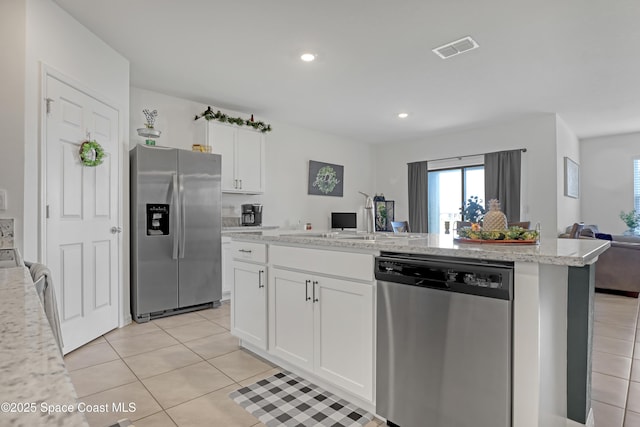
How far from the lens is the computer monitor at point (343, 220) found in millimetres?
6371

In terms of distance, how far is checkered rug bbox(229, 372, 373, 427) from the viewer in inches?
71.9

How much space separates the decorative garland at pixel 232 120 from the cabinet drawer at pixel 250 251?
2293 millimetres

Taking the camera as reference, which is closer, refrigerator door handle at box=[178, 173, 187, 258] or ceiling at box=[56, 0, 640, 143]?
ceiling at box=[56, 0, 640, 143]

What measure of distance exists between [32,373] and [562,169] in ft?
21.8

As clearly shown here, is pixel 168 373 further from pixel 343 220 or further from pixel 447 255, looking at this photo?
pixel 343 220

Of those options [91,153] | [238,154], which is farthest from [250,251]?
[238,154]

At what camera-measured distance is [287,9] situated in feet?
8.43

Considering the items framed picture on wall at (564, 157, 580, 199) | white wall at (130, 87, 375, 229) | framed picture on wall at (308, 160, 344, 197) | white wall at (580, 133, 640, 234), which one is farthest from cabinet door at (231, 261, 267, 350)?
white wall at (580, 133, 640, 234)

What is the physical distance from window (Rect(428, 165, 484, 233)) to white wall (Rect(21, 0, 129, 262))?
5.47 m

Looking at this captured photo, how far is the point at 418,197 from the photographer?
22.3 feet

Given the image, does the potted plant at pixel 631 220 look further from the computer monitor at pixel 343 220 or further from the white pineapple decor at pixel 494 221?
the white pineapple decor at pixel 494 221

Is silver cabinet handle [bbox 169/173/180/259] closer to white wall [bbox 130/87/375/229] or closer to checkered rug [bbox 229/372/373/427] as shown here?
white wall [bbox 130/87/375/229]

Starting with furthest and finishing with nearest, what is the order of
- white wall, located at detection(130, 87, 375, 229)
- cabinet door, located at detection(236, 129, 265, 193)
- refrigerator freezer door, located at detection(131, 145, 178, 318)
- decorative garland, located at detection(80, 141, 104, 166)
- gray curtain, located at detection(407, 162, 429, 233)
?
gray curtain, located at detection(407, 162, 429, 233) < cabinet door, located at detection(236, 129, 265, 193) < white wall, located at detection(130, 87, 375, 229) < refrigerator freezer door, located at detection(131, 145, 178, 318) < decorative garland, located at detection(80, 141, 104, 166)

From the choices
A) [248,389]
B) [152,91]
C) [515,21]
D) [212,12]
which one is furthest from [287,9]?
Answer: [248,389]
